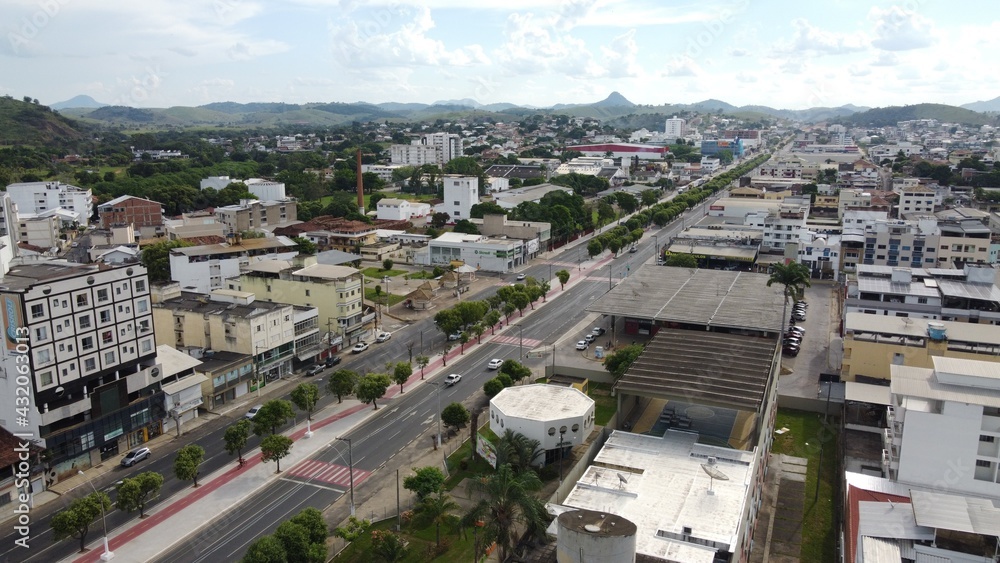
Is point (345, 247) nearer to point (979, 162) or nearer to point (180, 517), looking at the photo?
point (180, 517)

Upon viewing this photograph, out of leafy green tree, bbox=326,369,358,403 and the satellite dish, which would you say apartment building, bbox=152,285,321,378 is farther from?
the satellite dish

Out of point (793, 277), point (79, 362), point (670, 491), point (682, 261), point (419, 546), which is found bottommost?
point (419, 546)

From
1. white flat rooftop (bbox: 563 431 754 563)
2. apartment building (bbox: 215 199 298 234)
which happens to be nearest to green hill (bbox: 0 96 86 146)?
apartment building (bbox: 215 199 298 234)

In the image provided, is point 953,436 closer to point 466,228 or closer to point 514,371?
point 514,371

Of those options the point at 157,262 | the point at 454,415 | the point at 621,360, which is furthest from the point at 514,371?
the point at 157,262

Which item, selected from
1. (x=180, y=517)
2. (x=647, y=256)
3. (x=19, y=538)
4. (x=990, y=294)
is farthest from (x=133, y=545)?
(x=647, y=256)

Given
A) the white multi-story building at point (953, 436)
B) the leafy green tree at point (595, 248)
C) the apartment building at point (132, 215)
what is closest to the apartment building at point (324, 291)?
the leafy green tree at point (595, 248)

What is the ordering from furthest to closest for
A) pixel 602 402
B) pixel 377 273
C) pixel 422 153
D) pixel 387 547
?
pixel 422 153
pixel 377 273
pixel 602 402
pixel 387 547
